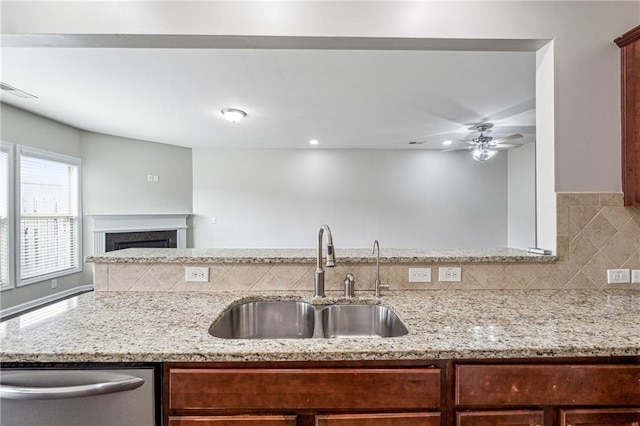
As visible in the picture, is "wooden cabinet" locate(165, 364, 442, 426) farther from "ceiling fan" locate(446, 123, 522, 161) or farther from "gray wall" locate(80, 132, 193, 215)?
"gray wall" locate(80, 132, 193, 215)

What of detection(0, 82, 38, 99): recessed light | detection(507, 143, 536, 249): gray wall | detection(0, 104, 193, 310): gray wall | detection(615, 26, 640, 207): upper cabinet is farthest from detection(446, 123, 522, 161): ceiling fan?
detection(0, 82, 38, 99): recessed light

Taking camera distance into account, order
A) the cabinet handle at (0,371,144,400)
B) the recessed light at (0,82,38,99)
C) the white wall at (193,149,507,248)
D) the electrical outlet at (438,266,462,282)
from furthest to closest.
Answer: the white wall at (193,149,507,248), the recessed light at (0,82,38,99), the electrical outlet at (438,266,462,282), the cabinet handle at (0,371,144,400)

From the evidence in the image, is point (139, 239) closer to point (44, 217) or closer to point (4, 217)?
point (44, 217)

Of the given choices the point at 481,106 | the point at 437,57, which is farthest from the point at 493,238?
the point at 437,57

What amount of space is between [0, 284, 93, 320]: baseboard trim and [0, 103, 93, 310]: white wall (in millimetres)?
26

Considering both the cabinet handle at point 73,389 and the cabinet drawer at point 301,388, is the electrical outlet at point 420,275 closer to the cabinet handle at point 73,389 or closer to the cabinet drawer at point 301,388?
the cabinet drawer at point 301,388

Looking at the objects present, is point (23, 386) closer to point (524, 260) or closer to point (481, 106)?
point (524, 260)

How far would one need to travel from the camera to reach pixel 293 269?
158cm

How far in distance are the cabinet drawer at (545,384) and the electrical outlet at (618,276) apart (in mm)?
790

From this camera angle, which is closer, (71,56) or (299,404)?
(299,404)

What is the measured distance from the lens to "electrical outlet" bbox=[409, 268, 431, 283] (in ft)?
5.16

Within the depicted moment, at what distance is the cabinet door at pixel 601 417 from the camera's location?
0.95 metres

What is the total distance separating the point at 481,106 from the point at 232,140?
3.75 m

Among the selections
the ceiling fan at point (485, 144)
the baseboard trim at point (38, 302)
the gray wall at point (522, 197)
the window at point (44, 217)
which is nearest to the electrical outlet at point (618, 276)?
the ceiling fan at point (485, 144)
